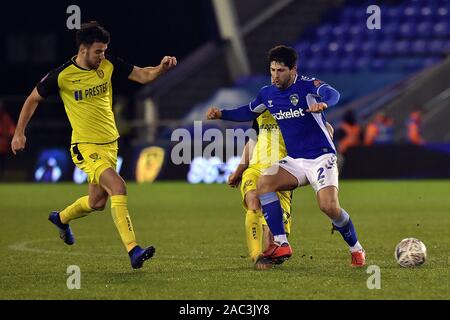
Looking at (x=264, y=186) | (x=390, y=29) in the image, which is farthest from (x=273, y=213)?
(x=390, y=29)

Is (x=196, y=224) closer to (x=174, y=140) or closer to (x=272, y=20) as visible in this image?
(x=174, y=140)

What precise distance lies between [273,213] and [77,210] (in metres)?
1.88

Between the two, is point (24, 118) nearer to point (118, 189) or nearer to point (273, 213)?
point (118, 189)

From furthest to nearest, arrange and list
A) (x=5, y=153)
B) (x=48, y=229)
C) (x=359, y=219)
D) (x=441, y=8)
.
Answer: (x=441, y=8)
(x=5, y=153)
(x=359, y=219)
(x=48, y=229)

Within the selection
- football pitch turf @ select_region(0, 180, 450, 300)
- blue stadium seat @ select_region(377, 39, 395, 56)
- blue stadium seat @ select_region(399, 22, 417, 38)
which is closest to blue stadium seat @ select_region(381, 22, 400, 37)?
blue stadium seat @ select_region(399, 22, 417, 38)

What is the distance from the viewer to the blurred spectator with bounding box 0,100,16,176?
24750mm

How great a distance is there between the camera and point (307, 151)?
29.4 ft

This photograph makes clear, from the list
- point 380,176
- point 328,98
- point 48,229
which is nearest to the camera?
point 328,98

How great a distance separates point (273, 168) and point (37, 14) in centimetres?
2238

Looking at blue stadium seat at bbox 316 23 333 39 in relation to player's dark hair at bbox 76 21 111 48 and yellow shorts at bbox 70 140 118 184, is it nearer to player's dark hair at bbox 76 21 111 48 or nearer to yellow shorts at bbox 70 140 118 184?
yellow shorts at bbox 70 140 118 184

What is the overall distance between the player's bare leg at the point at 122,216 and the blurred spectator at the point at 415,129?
15.9m

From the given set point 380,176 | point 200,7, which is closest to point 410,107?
point 380,176

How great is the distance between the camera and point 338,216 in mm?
8781

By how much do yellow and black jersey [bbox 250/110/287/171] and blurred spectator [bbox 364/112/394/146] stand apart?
1551 cm
